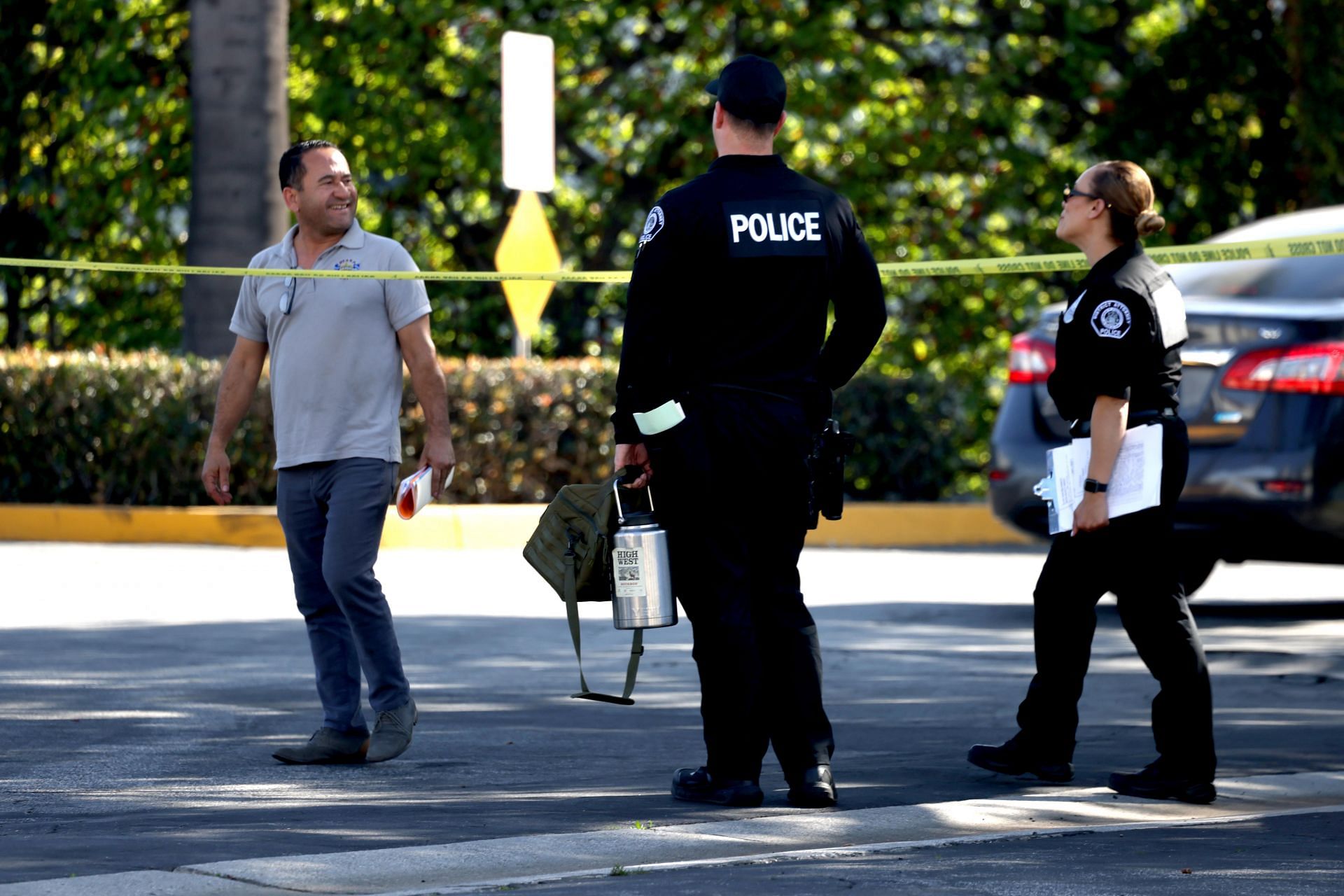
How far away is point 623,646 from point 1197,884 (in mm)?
4492

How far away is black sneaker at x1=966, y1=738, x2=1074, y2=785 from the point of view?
569 centimetres

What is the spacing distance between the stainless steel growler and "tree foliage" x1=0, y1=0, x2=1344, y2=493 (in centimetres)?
1248

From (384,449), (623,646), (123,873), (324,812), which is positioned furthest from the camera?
(623,646)

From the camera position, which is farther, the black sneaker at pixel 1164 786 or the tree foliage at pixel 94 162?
the tree foliage at pixel 94 162

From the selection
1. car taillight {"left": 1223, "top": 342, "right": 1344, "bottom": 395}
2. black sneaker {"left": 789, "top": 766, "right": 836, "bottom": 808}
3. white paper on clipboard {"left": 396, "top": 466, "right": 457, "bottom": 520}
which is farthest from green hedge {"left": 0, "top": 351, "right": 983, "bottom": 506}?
black sneaker {"left": 789, "top": 766, "right": 836, "bottom": 808}

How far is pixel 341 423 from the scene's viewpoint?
6.02 meters

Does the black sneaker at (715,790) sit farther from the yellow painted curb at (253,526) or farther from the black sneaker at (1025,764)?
the yellow painted curb at (253,526)

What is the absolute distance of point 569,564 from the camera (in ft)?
17.9

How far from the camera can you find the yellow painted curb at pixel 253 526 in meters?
13.1

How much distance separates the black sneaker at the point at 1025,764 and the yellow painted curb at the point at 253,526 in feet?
24.3

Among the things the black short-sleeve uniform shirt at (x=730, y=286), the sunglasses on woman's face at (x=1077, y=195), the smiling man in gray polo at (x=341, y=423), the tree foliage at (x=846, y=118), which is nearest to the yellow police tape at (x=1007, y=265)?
the smiling man in gray polo at (x=341, y=423)

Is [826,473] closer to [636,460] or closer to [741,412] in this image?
[741,412]

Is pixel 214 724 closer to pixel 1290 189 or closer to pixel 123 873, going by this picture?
pixel 123 873

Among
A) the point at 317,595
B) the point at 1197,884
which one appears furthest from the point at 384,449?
the point at 1197,884
